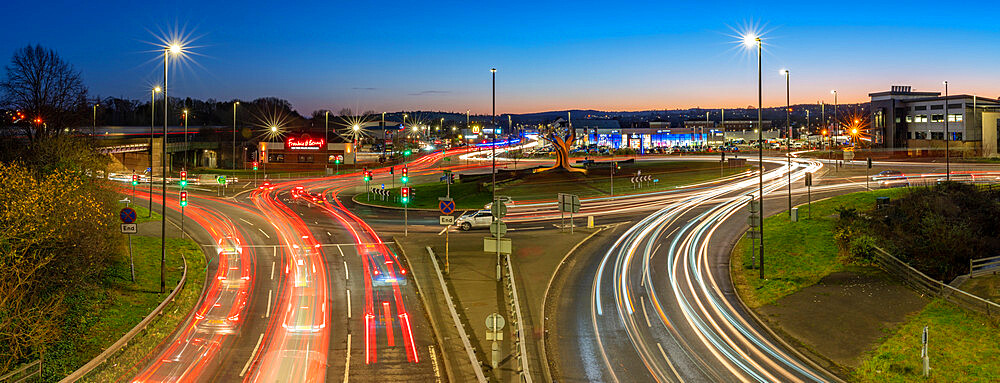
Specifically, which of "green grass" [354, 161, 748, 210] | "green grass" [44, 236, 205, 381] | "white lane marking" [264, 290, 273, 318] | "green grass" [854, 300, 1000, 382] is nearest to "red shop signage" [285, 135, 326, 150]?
"green grass" [354, 161, 748, 210]

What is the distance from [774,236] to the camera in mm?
34938

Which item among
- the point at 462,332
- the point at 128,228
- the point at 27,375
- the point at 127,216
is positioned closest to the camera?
the point at 27,375

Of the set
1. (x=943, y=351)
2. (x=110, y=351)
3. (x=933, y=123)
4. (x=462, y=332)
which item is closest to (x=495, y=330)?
(x=462, y=332)

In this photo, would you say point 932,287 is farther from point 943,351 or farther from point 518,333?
point 518,333

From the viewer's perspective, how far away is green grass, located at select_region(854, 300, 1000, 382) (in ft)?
53.2

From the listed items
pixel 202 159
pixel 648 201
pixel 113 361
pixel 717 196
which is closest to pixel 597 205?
pixel 648 201

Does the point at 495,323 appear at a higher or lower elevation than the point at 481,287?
higher

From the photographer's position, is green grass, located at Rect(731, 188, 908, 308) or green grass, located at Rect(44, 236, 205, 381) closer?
green grass, located at Rect(44, 236, 205, 381)

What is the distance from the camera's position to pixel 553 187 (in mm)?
59750

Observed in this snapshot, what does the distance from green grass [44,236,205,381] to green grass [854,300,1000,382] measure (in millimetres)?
18693

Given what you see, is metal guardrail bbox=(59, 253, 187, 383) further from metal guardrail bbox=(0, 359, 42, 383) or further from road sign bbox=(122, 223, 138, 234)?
road sign bbox=(122, 223, 138, 234)

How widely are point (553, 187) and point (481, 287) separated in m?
35.3

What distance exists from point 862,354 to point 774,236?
1788cm

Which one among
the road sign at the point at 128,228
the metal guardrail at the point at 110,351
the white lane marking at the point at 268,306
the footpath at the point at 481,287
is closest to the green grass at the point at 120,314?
the metal guardrail at the point at 110,351
